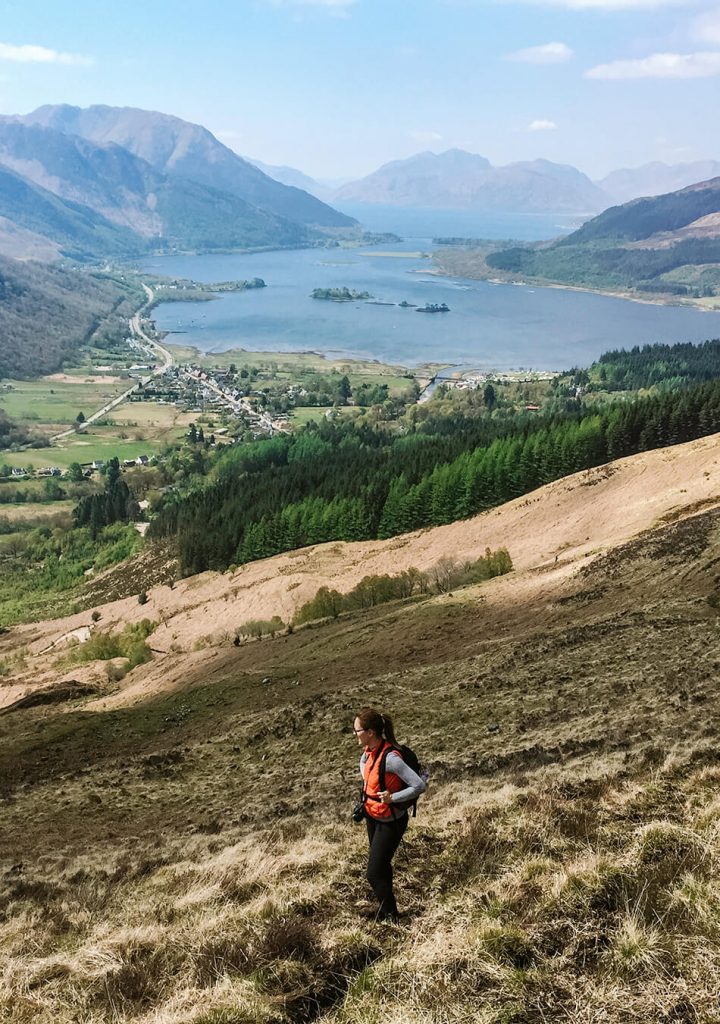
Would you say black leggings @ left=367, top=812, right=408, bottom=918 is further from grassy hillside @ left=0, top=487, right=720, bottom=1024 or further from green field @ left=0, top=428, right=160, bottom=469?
green field @ left=0, top=428, right=160, bottom=469

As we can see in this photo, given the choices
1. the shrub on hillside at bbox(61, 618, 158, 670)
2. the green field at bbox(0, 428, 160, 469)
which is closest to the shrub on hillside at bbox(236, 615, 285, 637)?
the shrub on hillside at bbox(61, 618, 158, 670)

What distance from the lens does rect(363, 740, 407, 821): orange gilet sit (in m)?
8.93

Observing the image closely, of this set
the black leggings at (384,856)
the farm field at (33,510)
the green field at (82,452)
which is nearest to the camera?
the black leggings at (384,856)

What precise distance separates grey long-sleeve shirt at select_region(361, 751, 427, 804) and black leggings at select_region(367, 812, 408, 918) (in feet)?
1.31

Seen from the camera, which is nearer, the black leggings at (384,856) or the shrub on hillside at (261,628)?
the black leggings at (384,856)

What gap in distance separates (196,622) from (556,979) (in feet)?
193

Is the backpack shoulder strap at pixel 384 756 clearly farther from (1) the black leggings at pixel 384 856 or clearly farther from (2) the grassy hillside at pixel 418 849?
(2) the grassy hillside at pixel 418 849

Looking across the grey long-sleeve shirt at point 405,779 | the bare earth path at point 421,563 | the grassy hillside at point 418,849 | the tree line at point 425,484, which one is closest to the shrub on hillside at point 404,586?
the bare earth path at point 421,563

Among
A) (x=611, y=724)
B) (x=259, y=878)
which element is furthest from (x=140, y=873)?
(x=611, y=724)

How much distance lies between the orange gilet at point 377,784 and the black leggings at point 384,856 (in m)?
0.13

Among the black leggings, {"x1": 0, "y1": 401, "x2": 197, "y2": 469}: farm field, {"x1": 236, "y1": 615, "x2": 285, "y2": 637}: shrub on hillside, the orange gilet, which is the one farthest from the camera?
{"x1": 0, "y1": 401, "x2": 197, "y2": 469}: farm field

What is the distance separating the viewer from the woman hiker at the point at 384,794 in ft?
29.1

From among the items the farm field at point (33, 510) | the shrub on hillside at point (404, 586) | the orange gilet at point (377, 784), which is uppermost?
the orange gilet at point (377, 784)

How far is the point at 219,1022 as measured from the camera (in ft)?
24.3
